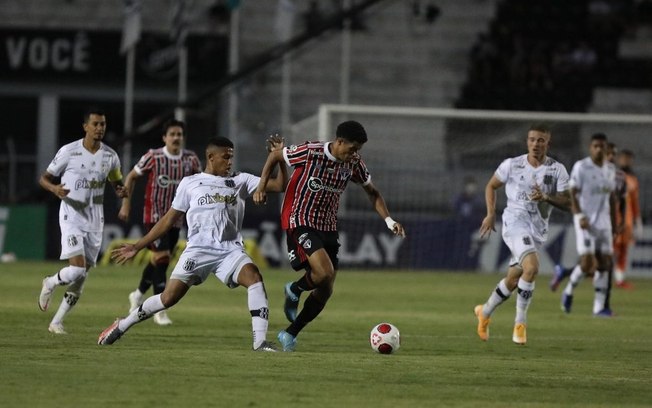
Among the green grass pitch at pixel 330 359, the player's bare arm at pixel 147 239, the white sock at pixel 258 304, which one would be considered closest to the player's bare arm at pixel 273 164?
the player's bare arm at pixel 147 239

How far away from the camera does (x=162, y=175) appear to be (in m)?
16.0

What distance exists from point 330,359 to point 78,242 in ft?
11.8

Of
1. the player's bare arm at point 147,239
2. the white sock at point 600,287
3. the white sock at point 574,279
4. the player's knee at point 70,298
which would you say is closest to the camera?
the player's bare arm at point 147,239

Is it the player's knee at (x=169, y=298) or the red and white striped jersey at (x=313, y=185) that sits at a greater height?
the red and white striped jersey at (x=313, y=185)

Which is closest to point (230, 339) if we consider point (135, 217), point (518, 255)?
point (518, 255)

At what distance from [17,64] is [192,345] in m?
23.2

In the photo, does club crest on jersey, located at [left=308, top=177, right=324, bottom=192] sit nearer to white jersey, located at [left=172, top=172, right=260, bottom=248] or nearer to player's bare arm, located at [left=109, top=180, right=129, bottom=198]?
white jersey, located at [left=172, top=172, right=260, bottom=248]

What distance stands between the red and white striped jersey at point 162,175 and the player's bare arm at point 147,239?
4099mm

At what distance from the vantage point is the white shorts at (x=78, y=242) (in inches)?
547

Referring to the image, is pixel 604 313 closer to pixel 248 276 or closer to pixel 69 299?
pixel 69 299

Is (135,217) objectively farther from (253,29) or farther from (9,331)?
(9,331)

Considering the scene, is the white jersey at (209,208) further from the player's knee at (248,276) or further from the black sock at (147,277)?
the black sock at (147,277)

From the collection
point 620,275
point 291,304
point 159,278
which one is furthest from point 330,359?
point 620,275

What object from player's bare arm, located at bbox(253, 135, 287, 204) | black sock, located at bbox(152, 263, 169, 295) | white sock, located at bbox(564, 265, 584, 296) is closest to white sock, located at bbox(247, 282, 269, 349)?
player's bare arm, located at bbox(253, 135, 287, 204)
